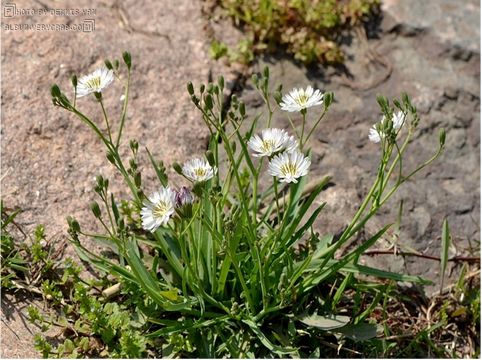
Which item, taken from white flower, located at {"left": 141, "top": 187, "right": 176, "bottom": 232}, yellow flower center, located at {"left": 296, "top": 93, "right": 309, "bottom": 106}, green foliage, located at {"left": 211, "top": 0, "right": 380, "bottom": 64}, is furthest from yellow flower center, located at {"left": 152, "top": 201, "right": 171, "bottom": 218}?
green foliage, located at {"left": 211, "top": 0, "right": 380, "bottom": 64}

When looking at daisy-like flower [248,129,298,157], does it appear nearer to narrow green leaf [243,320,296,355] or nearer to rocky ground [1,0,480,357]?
narrow green leaf [243,320,296,355]

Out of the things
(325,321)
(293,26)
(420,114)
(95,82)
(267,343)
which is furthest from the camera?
(293,26)

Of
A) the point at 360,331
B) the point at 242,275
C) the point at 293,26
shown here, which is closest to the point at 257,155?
the point at 242,275

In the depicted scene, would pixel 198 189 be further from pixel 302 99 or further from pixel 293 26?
pixel 293 26

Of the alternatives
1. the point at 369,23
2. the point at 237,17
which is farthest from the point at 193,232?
the point at 369,23

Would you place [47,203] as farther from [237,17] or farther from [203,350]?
[237,17]

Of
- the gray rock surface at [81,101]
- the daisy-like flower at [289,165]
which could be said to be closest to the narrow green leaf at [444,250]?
the daisy-like flower at [289,165]

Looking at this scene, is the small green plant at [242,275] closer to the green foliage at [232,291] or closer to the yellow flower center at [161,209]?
the green foliage at [232,291]
